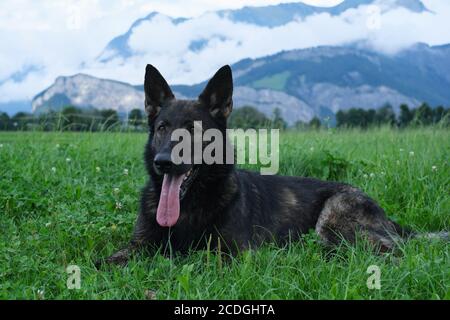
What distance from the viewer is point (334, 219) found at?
581 cm

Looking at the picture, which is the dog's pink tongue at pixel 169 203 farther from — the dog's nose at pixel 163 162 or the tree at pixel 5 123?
the tree at pixel 5 123

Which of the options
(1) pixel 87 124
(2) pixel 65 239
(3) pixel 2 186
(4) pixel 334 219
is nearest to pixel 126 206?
(2) pixel 65 239

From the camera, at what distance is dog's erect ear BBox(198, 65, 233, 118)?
5156 millimetres

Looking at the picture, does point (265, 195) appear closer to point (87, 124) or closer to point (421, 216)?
point (421, 216)

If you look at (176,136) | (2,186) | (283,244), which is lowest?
(283,244)

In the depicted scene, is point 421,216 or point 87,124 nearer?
point 421,216

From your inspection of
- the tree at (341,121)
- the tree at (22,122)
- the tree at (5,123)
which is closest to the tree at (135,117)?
the tree at (22,122)

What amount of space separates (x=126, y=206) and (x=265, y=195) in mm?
1790

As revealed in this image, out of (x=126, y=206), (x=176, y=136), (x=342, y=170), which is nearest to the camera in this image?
(x=176, y=136)

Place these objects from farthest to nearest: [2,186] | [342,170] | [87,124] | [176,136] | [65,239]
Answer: [87,124]
[342,170]
[2,186]
[65,239]
[176,136]

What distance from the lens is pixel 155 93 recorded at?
17.7 ft

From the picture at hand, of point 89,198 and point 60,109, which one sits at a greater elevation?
point 60,109

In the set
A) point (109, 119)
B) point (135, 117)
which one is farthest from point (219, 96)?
point (135, 117)

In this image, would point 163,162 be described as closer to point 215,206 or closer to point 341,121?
point 215,206
